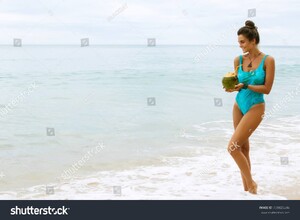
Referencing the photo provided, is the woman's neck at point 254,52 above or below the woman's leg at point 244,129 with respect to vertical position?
above

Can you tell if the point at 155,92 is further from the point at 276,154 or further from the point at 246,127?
the point at 246,127

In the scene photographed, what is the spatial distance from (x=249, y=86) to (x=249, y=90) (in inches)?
6.4

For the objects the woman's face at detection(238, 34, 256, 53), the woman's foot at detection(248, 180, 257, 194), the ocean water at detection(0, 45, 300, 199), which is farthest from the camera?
the ocean water at detection(0, 45, 300, 199)

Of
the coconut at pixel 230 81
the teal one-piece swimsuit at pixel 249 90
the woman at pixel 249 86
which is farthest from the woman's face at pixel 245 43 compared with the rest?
the coconut at pixel 230 81

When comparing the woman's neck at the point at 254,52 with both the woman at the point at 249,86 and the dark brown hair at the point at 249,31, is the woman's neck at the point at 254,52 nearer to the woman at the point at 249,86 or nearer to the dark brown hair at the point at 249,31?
the woman at the point at 249,86

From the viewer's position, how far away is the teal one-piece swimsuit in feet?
15.7

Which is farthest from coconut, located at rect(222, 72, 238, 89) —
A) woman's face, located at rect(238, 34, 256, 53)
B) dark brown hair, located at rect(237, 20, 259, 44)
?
dark brown hair, located at rect(237, 20, 259, 44)

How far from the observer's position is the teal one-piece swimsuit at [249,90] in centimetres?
478

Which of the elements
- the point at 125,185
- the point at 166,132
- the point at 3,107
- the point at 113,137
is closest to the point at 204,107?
the point at 166,132

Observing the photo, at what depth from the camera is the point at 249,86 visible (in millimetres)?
4746

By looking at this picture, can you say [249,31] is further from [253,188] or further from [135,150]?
[135,150]

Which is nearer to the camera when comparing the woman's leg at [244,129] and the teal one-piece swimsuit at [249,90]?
the teal one-piece swimsuit at [249,90]

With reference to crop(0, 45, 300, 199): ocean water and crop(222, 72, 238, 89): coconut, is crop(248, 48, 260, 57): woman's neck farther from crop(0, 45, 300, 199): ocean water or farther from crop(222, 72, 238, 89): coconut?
crop(0, 45, 300, 199): ocean water
